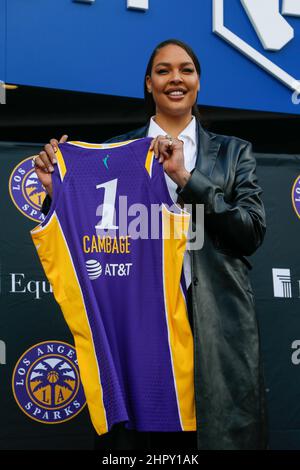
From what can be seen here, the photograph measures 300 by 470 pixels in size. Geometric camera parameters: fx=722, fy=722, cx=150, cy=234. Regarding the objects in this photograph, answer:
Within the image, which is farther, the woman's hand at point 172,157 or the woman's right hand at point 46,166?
the woman's right hand at point 46,166

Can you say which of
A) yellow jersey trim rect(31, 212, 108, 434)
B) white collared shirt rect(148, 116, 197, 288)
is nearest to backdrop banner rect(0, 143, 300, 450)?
yellow jersey trim rect(31, 212, 108, 434)

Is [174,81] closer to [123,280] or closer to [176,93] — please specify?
[176,93]

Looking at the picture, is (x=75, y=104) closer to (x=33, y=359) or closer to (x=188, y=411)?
(x=33, y=359)

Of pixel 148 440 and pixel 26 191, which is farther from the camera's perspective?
pixel 26 191

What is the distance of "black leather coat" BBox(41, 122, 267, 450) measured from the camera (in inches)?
80.8

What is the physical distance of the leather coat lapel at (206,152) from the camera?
2.21 metres

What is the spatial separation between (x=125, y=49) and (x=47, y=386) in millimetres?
1531

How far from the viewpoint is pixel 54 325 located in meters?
3.19

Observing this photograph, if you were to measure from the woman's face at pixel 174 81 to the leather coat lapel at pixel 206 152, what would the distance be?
10cm

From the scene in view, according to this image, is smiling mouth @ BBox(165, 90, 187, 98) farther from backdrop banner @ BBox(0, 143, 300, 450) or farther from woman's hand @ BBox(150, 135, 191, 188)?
backdrop banner @ BBox(0, 143, 300, 450)

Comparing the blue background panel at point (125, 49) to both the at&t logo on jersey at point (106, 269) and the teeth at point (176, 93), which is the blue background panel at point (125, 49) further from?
the at&t logo on jersey at point (106, 269)

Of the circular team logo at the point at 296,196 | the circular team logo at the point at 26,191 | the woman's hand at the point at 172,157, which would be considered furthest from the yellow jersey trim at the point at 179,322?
the circular team logo at the point at 296,196
